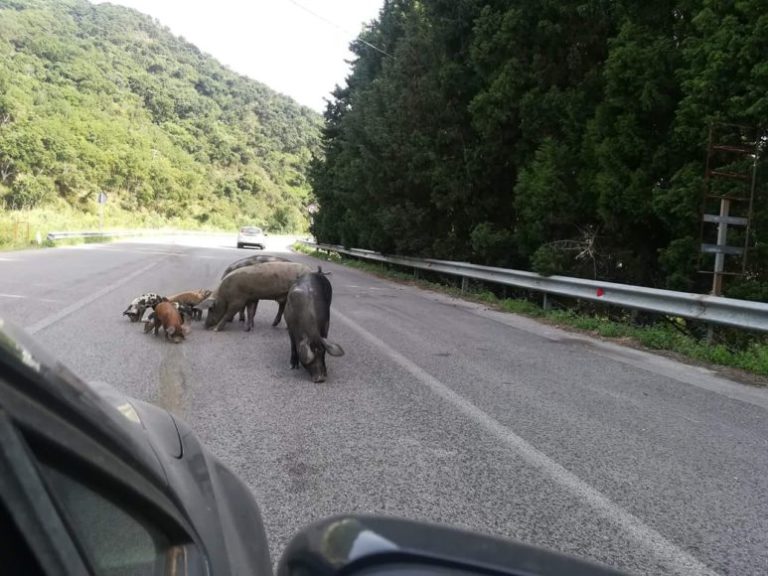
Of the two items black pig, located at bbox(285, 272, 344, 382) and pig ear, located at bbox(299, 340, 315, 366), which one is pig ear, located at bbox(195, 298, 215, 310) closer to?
black pig, located at bbox(285, 272, 344, 382)

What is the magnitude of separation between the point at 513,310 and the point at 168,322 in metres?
7.59

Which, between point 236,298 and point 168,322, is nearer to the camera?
point 168,322

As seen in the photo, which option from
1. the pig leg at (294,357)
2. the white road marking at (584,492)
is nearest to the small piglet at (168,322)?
the pig leg at (294,357)

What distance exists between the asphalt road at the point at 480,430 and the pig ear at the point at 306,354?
8.6 inches

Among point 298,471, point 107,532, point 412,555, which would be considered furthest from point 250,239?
point 412,555

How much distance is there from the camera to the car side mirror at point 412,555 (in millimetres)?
1056

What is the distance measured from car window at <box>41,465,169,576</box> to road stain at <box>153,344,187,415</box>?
4.00 m

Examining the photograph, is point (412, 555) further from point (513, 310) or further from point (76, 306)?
point (513, 310)

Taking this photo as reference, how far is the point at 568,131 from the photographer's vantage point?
13.8 metres

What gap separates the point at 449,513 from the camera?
11.2 ft

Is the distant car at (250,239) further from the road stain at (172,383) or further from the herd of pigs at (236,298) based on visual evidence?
the road stain at (172,383)

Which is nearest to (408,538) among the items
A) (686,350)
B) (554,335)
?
(686,350)

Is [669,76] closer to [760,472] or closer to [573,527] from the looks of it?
[760,472]

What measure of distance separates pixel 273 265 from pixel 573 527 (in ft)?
20.7
